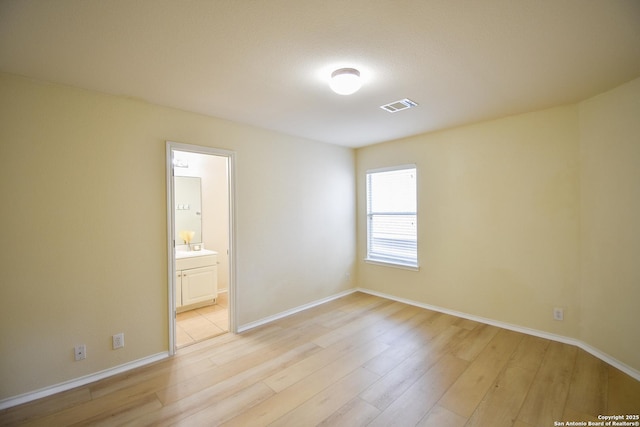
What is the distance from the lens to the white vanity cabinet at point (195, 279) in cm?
399

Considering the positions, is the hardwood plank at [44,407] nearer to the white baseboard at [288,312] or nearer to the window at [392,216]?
the white baseboard at [288,312]

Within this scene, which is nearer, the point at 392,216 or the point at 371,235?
the point at 392,216

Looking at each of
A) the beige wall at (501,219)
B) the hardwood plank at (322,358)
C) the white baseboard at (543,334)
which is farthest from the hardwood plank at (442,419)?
the beige wall at (501,219)

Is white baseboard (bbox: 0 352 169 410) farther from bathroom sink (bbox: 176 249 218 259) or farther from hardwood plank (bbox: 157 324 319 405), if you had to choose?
bathroom sink (bbox: 176 249 218 259)

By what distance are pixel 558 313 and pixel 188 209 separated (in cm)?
528

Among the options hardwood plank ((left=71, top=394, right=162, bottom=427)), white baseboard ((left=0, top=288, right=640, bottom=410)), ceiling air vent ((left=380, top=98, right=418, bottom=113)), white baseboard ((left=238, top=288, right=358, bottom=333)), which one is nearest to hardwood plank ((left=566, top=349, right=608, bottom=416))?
white baseboard ((left=0, top=288, right=640, bottom=410))

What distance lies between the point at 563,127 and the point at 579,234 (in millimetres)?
1149

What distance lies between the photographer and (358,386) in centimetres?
229

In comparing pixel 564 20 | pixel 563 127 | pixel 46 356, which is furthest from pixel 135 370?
pixel 563 127

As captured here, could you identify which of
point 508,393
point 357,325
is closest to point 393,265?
point 357,325

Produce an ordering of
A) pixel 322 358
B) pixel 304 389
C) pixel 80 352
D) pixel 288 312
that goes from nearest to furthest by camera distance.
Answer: pixel 304 389 < pixel 80 352 < pixel 322 358 < pixel 288 312

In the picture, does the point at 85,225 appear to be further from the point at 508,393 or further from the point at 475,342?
the point at 475,342

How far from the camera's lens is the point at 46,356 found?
2.23 meters

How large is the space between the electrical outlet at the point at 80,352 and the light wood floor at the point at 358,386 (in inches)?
9.8
